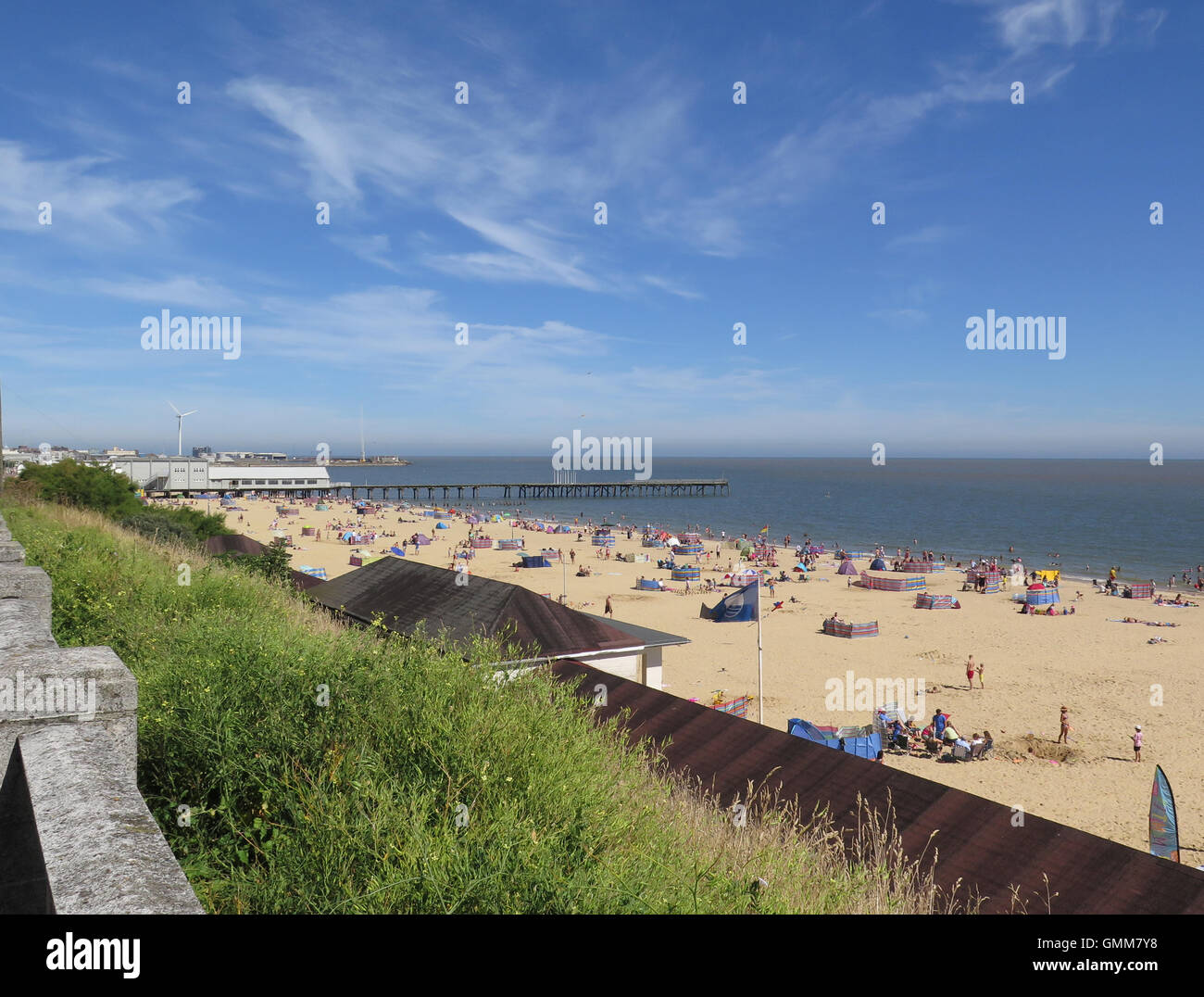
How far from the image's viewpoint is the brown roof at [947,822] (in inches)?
244

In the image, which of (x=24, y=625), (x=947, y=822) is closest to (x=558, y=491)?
(x=947, y=822)

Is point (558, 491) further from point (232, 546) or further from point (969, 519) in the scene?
point (232, 546)

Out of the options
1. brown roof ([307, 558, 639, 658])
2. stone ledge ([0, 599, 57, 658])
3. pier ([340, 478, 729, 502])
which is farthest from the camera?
pier ([340, 478, 729, 502])

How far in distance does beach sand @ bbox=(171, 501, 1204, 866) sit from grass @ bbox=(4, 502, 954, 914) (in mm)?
13153

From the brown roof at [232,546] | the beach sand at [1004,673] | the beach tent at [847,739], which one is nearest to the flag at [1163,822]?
the beach sand at [1004,673]

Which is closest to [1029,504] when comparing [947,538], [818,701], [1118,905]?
[947,538]

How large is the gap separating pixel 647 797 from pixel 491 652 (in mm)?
1824

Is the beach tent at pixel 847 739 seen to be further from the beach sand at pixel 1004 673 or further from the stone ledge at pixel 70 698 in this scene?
the stone ledge at pixel 70 698

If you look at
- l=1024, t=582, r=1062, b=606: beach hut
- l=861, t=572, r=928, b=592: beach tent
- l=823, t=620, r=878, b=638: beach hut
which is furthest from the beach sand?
l=1024, t=582, r=1062, b=606: beach hut

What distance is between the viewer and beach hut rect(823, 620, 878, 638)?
31.9 meters

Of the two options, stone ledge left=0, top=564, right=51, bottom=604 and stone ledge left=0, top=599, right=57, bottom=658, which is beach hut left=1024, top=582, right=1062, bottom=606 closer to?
stone ledge left=0, top=564, right=51, bottom=604

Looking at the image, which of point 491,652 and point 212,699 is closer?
point 212,699
